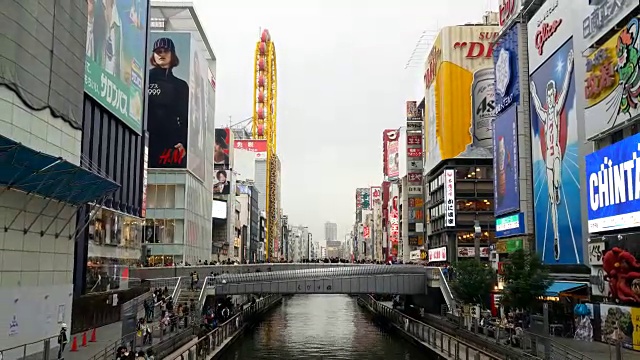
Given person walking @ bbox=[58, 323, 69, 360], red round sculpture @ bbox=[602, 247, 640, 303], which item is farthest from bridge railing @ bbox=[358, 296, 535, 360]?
person walking @ bbox=[58, 323, 69, 360]

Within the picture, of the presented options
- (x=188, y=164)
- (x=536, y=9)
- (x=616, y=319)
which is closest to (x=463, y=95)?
(x=536, y=9)

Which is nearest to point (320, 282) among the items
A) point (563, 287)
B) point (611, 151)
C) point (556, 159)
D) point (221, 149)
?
point (563, 287)

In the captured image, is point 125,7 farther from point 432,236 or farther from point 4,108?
point 432,236

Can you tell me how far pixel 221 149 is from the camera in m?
132

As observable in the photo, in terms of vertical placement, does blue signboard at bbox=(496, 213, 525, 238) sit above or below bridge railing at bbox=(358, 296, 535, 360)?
above

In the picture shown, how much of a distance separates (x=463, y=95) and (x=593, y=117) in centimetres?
5219

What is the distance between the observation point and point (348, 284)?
185 feet

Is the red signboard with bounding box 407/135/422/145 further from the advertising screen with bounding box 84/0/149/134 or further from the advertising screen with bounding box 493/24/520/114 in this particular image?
the advertising screen with bounding box 84/0/149/134

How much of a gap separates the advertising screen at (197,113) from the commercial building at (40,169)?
5391 centimetres

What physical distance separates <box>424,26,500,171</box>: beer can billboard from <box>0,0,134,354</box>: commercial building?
67.3 metres

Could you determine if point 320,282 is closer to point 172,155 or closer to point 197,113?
point 172,155

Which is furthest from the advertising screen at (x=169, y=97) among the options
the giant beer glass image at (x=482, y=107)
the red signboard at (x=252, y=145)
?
the red signboard at (x=252, y=145)

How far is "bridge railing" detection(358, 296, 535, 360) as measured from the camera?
31450 mm

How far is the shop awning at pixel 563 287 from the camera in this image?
41.9 meters
